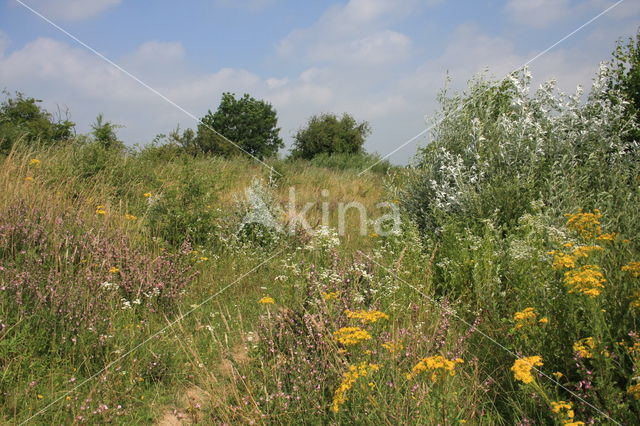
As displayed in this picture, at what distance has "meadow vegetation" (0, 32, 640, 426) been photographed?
2.64 m

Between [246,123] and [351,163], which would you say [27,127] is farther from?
[246,123]

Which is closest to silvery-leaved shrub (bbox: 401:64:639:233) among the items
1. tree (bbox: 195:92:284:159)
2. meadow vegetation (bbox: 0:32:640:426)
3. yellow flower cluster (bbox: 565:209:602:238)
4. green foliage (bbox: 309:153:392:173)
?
meadow vegetation (bbox: 0:32:640:426)

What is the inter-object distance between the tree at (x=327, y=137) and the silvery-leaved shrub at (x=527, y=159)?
2754 centimetres

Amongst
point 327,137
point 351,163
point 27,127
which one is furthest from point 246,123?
point 27,127

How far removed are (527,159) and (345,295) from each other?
366cm

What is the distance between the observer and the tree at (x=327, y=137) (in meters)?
35.2

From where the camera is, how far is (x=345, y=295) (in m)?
3.86

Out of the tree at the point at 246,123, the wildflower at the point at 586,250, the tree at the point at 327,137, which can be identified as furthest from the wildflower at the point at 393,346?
the tree at the point at 246,123

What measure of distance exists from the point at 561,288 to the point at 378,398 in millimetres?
1449

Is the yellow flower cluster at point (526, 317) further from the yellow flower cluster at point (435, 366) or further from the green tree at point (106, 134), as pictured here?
the green tree at point (106, 134)

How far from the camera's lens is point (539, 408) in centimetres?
273

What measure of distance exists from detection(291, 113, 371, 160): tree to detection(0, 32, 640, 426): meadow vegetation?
2728 centimetres

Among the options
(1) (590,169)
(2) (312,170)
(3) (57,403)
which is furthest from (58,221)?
(2) (312,170)

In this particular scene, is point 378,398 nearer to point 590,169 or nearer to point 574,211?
point 574,211
